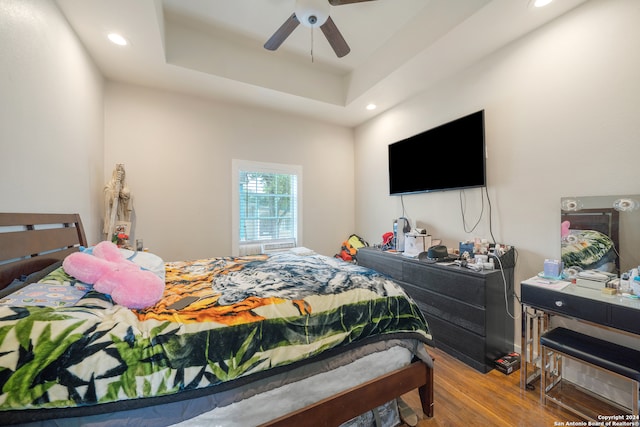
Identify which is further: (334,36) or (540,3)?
(334,36)

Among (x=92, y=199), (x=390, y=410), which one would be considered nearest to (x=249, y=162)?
(x=92, y=199)

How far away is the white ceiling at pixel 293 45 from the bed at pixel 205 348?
1623 millimetres

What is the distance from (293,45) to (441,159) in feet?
6.85

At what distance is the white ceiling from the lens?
189 cm

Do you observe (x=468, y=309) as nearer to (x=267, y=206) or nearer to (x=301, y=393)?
(x=301, y=393)

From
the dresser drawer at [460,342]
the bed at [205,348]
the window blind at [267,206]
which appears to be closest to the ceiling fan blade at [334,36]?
the window blind at [267,206]

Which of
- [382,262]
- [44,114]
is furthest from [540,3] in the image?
[44,114]

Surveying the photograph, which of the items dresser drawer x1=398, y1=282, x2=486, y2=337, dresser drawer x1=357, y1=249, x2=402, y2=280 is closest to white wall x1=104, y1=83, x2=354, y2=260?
dresser drawer x1=357, y1=249, x2=402, y2=280

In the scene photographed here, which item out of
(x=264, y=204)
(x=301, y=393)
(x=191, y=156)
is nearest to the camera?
(x=301, y=393)

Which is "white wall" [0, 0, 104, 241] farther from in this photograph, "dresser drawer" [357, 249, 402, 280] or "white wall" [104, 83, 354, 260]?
"dresser drawer" [357, 249, 402, 280]

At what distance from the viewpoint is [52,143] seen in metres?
1.67

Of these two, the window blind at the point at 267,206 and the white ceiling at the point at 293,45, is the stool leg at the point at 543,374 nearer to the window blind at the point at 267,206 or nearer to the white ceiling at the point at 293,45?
the white ceiling at the point at 293,45

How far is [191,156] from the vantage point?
10.0 feet

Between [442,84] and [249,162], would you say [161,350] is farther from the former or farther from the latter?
[442,84]
